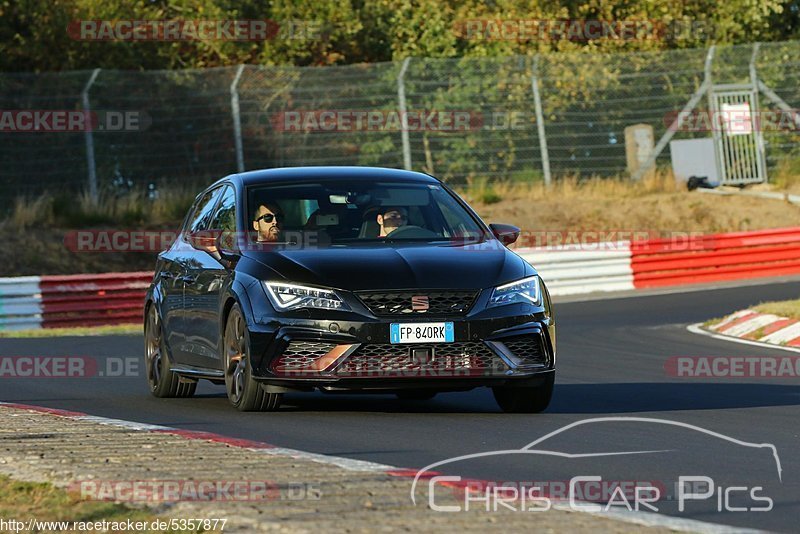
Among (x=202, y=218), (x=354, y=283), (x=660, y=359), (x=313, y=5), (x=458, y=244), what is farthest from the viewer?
(x=313, y=5)

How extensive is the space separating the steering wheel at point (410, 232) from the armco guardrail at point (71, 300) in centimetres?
1436

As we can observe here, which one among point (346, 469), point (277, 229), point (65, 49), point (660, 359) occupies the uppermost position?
point (65, 49)

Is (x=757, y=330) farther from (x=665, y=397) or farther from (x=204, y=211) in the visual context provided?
(x=204, y=211)

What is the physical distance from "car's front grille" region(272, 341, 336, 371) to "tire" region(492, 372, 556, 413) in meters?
1.37

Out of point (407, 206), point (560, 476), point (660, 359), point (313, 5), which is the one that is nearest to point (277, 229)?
point (407, 206)

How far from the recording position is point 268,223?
11359 mm

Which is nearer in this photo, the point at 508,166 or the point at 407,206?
the point at 407,206

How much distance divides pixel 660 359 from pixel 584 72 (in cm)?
1683

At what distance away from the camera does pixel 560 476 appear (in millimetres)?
7855

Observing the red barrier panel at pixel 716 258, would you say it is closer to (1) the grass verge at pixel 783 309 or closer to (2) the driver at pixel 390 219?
(1) the grass verge at pixel 783 309

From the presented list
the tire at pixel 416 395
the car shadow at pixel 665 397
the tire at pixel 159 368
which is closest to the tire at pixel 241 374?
the tire at pixel 416 395

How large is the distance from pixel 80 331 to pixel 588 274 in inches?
336

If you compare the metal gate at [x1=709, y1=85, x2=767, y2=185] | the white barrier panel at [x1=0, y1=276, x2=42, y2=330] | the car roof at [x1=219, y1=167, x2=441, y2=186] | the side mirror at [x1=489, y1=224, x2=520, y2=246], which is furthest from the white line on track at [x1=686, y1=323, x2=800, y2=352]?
the metal gate at [x1=709, y1=85, x2=767, y2=185]

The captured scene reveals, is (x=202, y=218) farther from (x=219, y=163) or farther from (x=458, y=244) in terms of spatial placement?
(x=219, y=163)
